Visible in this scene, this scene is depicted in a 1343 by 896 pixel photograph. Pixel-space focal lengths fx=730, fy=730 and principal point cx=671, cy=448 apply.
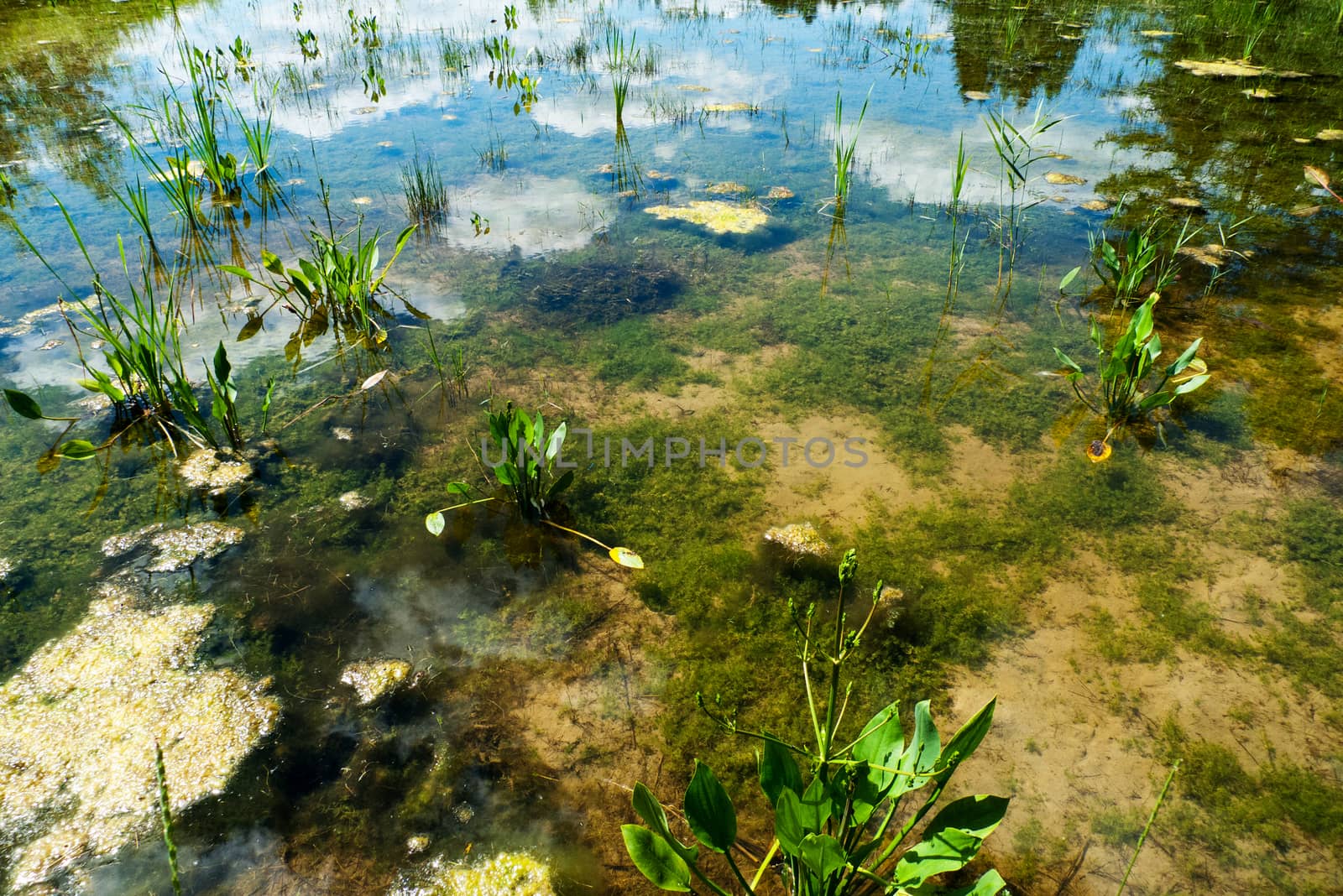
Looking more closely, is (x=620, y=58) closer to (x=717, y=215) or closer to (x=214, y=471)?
(x=717, y=215)

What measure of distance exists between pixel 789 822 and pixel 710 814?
0.15 metres

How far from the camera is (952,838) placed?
1.25 m

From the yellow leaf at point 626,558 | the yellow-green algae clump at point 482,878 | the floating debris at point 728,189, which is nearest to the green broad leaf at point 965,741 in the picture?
the yellow-green algae clump at point 482,878

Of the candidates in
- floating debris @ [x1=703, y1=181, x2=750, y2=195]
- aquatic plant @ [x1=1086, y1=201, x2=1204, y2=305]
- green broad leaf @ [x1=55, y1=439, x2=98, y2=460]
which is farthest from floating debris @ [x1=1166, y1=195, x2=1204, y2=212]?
green broad leaf @ [x1=55, y1=439, x2=98, y2=460]

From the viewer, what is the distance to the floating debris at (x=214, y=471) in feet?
8.01

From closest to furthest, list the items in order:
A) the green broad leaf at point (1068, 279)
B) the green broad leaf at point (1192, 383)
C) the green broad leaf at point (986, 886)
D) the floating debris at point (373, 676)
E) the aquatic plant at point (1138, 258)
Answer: the green broad leaf at point (986, 886) < the floating debris at point (373, 676) < the green broad leaf at point (1192, 383) < the green broad leaf at point (1068, 279) < the aquatic plant at point (1138, 258)

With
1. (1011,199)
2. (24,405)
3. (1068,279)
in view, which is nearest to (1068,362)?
(1068,279)

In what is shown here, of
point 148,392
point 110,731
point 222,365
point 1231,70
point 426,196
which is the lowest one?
point 110,731

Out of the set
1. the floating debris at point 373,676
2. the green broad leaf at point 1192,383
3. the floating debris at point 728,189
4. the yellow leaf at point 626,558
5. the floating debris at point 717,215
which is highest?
the floating debris at point 728,189

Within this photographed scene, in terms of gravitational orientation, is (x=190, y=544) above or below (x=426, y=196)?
below

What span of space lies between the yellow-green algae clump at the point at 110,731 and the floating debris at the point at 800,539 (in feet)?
4.74

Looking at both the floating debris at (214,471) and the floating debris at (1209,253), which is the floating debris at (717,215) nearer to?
the floating debris at (1209,253)

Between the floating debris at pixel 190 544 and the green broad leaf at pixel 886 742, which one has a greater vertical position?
the green broad leaf at pixel 886 742

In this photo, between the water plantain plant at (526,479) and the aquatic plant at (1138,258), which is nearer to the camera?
the water plantain plant at (526,479)
